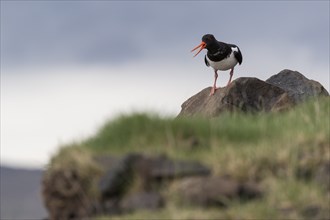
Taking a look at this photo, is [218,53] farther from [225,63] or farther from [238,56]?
[238,56]

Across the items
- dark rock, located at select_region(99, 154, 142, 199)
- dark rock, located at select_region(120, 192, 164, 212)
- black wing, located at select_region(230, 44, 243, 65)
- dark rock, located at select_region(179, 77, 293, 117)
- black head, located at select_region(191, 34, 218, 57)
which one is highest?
black head, located at select_region(191, 34, 218, 57)

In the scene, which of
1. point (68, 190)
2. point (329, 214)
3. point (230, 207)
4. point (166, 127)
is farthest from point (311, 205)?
point (68, 190)

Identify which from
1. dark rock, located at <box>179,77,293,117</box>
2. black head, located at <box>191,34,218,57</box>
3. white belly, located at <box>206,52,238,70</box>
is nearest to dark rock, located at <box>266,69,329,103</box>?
dark rock, located at <box>179,77,293,117</box>

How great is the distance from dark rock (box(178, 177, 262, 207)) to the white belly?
44.4 ft

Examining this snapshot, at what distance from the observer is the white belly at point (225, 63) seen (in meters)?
24.2

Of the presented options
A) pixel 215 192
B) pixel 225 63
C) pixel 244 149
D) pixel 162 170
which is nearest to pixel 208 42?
pixel 225 63

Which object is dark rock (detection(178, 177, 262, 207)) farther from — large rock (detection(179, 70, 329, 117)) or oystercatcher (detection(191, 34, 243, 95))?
oystercatcher (detection(191, 34, 243, 95))

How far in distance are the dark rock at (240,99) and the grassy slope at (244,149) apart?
8.56 meters

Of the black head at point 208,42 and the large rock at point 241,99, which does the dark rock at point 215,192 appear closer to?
the large rock at point 241,99

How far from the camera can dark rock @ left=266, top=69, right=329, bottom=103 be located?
26578 millimetres

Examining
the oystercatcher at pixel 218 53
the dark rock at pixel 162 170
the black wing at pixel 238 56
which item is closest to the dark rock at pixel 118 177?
the dark rock at pixel 162 170

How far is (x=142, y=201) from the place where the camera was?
11242 mm

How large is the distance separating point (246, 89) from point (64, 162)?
485 inches

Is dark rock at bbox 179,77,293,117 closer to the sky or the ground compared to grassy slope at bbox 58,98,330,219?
closer to the sky
